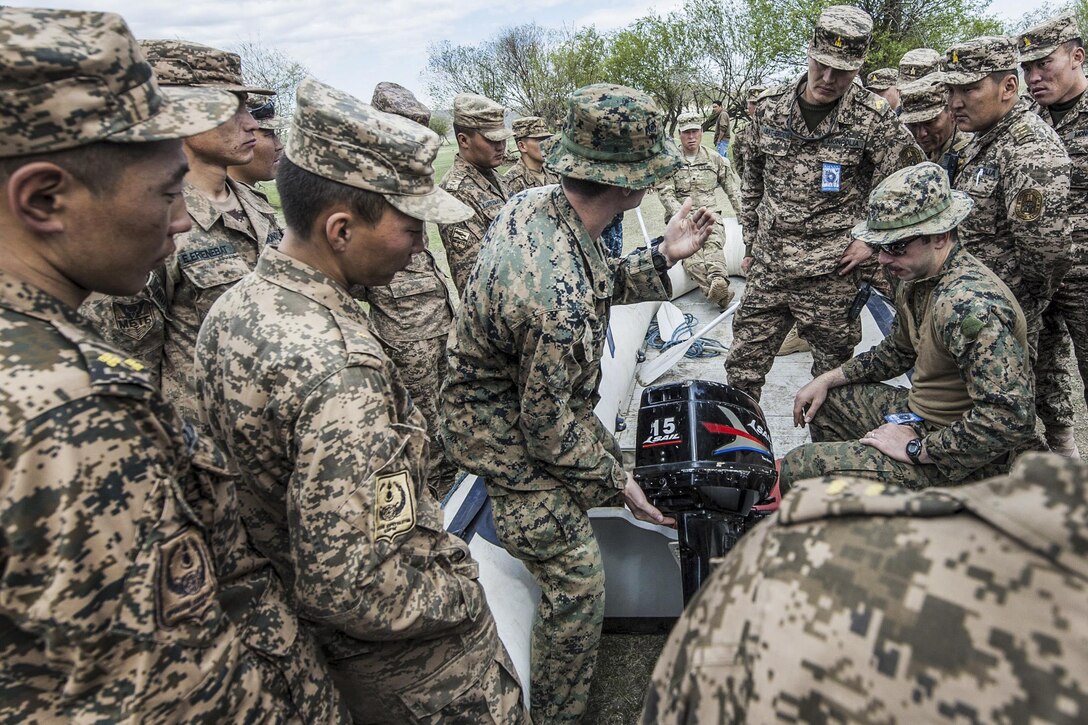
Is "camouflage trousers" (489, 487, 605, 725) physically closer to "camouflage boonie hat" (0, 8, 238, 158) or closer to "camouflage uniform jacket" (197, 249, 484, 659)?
"camouflage uniform jacket" (197, 249, 484, 659)

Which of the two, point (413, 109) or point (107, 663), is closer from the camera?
point (107, 663)

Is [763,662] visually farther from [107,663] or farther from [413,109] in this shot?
[413,109]

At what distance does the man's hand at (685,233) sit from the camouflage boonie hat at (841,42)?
5.23 ft

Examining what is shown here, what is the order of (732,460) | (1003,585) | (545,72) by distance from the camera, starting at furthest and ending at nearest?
(545,72) < (732,460) < (1003,585)

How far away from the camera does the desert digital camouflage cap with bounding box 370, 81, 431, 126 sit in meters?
4.56

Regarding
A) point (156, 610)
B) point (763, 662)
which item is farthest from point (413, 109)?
point (763, 662)

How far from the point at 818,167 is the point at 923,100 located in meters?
1.45

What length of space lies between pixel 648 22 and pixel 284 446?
29455 millimetres

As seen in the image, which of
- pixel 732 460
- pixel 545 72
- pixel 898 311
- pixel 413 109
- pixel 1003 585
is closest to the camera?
pixel 1003 585

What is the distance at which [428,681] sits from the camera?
→ 162 cm

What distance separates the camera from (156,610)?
95cm

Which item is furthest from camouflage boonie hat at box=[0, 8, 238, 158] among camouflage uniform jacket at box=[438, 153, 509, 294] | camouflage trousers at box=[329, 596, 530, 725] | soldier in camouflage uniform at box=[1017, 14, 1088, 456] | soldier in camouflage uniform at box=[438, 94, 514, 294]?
soldier in camouflage uniform at box=[1017, 14, 1088, 456]

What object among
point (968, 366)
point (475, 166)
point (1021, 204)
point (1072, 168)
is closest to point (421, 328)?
point (475, 166)

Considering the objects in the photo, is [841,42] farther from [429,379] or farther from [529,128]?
[529,128]
